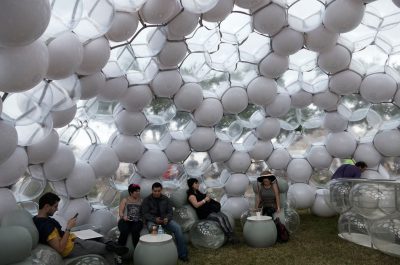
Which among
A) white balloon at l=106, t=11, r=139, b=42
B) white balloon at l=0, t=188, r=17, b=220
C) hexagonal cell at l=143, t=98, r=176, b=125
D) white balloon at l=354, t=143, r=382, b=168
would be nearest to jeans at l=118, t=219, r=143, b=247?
white balloon at l=0, t=188, r=17, b=220

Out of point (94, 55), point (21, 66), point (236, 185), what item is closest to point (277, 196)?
point (236, 185)

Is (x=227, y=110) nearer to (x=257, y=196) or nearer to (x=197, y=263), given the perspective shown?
(x=257, y=196)

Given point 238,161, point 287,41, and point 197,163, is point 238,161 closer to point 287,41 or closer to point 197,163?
point 197,163

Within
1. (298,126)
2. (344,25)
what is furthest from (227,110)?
(344,25)

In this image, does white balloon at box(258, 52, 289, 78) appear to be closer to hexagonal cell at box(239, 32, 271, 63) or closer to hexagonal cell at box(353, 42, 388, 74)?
hexagonal cell at box(239, 32, 271, 63)

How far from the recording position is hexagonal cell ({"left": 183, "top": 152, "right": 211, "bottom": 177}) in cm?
553

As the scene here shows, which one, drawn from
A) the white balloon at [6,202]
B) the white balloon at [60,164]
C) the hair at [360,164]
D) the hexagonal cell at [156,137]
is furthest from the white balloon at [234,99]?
the white balloon at [6,202]

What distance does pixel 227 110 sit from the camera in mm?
5219

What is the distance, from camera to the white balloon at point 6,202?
127 inches

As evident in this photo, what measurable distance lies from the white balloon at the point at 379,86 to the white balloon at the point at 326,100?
0.40 m

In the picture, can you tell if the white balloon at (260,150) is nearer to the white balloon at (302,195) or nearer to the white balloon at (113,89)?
the white balloon at (302,195)

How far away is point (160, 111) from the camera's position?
5.02m

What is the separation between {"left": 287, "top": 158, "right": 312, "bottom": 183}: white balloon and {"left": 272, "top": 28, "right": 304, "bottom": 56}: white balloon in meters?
1.81

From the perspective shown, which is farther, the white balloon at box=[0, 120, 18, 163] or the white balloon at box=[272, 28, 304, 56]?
the white balloon at box=[272, 28, 304, 56]
